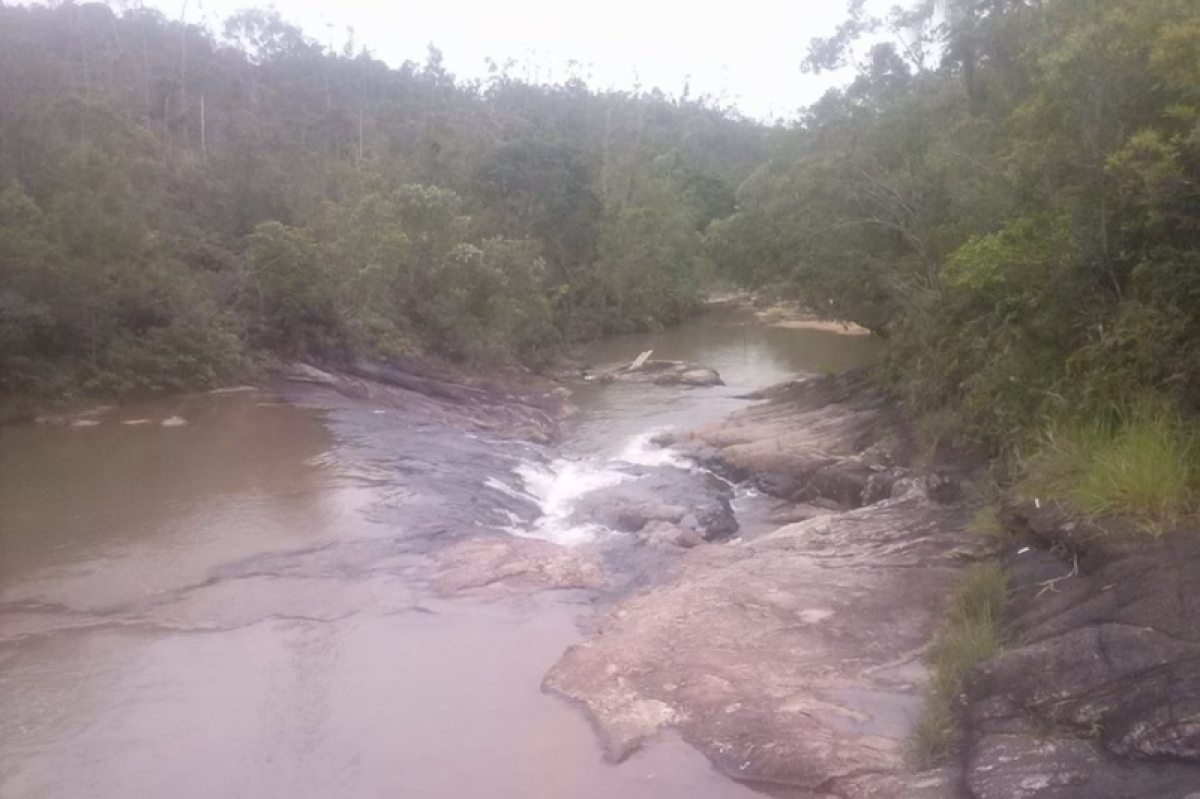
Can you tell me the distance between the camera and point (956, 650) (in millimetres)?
8531

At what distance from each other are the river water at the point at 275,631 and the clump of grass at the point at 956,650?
1427mm

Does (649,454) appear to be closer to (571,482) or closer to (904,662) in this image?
(571,482)

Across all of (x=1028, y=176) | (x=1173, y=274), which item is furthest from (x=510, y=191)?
(x=1173, y=274)

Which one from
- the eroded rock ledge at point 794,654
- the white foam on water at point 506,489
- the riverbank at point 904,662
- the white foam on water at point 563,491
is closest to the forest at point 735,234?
the riverbank at point 904,662

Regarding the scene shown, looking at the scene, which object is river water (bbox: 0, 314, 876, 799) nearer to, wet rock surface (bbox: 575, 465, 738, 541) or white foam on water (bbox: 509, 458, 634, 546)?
white foam on water (bbox: 509, 458, 634, 546)

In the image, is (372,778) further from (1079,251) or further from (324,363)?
(324,363)

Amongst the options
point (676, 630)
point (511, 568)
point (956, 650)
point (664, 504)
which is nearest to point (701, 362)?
point (664, 504)

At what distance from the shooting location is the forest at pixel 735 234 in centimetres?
1022

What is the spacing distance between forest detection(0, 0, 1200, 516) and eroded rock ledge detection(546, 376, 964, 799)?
189 centimetres

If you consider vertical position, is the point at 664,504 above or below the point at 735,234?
below

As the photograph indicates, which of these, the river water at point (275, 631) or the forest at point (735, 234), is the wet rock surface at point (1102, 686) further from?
the river water at point (275, 631)

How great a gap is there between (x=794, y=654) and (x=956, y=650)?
1.48m

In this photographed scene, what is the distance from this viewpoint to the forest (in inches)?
402

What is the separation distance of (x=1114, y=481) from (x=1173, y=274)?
2.37 m
